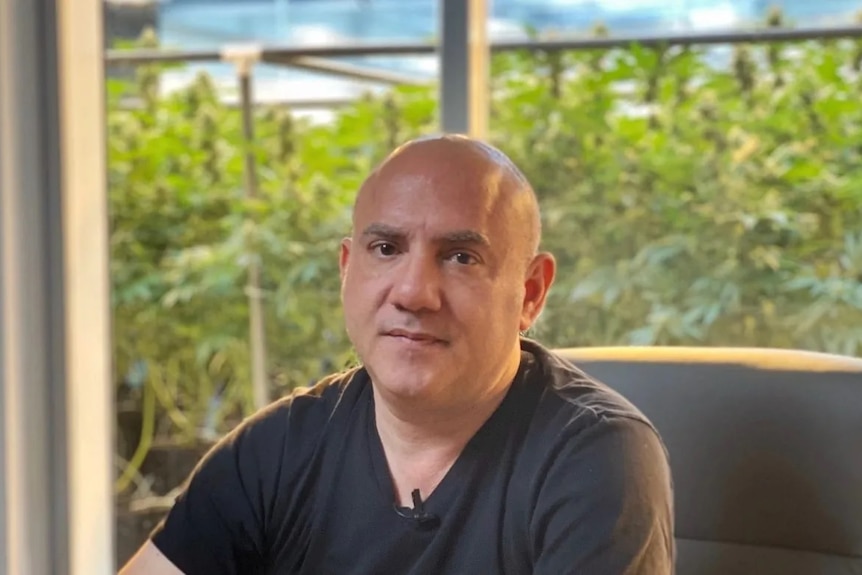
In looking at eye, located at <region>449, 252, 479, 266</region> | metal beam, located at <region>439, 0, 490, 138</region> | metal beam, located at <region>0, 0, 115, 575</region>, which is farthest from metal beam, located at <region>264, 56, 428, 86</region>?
eye, located at <region>449, 252, 479, 266</region>

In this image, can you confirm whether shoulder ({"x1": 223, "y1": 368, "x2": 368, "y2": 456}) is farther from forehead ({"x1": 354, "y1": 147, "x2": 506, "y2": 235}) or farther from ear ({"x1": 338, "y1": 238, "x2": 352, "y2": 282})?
forehead ({"x1": 354, "y1": 147, "x2": 506, "y2": 235})

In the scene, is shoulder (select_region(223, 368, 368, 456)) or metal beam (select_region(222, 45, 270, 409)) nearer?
shoulder (select_region(223, 368, 368, 456))

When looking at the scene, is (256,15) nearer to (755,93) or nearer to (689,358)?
(755,93)

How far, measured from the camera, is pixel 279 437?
106 centimetres

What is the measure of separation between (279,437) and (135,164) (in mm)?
1189

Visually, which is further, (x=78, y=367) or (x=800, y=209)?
(x=800, y=209)

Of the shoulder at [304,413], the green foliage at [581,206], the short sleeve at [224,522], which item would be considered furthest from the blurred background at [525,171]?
the short sleeve at [224,522]

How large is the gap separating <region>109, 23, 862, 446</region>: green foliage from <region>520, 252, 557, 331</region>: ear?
433 mm

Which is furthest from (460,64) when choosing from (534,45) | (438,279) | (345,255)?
(438,279)

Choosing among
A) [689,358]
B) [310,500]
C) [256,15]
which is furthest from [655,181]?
[310,500]

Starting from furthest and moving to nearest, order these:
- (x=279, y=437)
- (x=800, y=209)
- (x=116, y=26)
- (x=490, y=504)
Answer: (x=116, y=26) < (x=800, y=209) < (x=279, y=437) < (x=490, y=504)

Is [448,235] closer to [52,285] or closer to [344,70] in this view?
[52,285]

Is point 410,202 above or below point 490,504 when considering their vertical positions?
above

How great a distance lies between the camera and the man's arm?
3.43 feet
